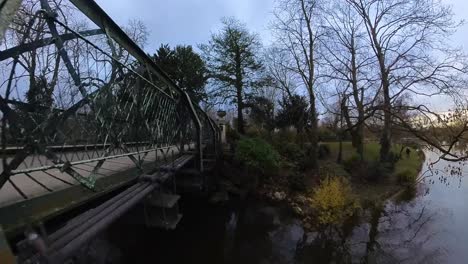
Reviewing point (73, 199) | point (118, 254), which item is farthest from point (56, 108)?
point (118, 254)

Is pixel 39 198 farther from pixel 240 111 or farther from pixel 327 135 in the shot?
pixel 327 135

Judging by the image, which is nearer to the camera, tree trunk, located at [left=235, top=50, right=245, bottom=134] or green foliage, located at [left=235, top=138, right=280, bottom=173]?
green foliage, located at [left=235, top=138, right=280, bottom=173]

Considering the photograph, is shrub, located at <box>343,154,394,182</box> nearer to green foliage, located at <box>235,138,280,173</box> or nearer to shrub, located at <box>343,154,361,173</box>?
shrub, located at <box>343,154,361,173</box>

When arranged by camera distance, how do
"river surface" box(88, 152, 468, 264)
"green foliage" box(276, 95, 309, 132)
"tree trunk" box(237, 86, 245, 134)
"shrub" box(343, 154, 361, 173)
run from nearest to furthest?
"river surface" box(88, 152, 468, 264)
"shrub" box(343, 154, 361, 173)
"green foliage" box(276, 95, 309, 132)
"tree trunk" box(237, 86, 245, 134)

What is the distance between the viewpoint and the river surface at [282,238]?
34.8 feet

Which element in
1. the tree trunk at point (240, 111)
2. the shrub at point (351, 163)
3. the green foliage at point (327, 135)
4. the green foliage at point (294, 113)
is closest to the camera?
the shrub at point (351, 163)

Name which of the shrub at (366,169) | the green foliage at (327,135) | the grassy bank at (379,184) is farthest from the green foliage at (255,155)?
the green foliage at (327,135)

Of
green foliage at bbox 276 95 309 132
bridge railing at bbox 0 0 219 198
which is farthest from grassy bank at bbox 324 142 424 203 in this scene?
bridge railing at bbox 0 0 219 198

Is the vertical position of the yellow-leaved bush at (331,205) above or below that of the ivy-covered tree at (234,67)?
below

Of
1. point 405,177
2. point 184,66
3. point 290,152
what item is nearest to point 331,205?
point 290,152

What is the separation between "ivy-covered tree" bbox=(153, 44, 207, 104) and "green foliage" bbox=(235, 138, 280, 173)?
7958 mm

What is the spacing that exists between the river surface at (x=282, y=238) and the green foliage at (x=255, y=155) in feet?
5.56

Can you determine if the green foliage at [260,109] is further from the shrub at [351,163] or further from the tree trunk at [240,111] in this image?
the shrub at [351,163]

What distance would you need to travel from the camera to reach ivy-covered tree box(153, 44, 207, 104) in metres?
23.4
